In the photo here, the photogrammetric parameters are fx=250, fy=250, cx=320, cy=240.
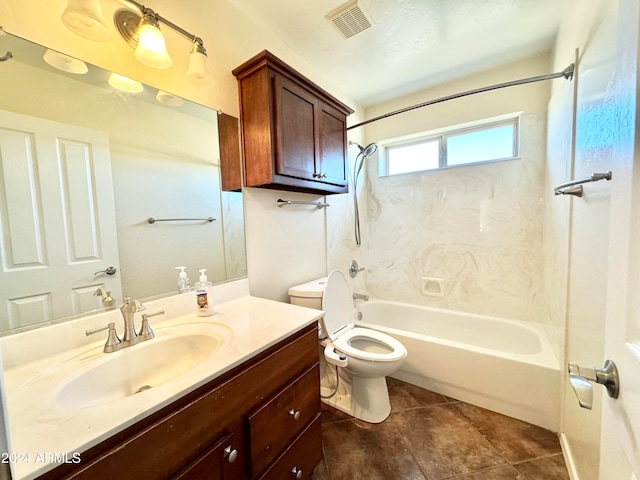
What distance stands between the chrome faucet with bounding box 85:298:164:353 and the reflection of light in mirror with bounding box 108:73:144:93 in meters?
0.86

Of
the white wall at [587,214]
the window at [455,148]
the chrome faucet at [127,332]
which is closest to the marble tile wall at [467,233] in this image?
the window at [455,148]

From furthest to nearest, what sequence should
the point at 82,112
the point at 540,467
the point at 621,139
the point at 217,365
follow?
the point at 540,467 < the point at 82,112 < the point at 217,365 < the point at 621,139

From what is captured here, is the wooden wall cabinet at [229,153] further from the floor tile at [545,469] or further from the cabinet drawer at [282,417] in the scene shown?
the floor tile at [545,469]

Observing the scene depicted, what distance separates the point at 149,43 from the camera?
983 mm

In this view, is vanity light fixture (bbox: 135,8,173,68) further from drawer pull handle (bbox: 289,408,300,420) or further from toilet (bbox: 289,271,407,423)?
drawer pull handle (bbox: 289,408,300,420)

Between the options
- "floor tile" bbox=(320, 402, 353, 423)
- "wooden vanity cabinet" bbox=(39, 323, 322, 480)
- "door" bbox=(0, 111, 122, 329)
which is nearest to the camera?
"wooden vanity cabinet" bbox=(39, 323, 322, 480)

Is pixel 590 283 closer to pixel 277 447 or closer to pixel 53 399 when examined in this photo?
pixel 277 447

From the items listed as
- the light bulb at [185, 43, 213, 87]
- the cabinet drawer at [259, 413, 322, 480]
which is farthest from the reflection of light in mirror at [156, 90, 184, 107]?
the cabinet drawer at [259, 413, 322, 480]

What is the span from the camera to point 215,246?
136 cm

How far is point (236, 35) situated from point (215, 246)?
122cm

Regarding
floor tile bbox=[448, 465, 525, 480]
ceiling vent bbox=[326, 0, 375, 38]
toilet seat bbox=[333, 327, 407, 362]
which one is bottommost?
floor tile bbox=[448, 465, 525, 480]

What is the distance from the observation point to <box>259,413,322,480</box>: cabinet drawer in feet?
3.12

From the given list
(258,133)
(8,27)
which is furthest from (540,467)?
(8,27)

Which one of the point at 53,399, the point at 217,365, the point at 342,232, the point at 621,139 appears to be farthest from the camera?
the point at 342,232
